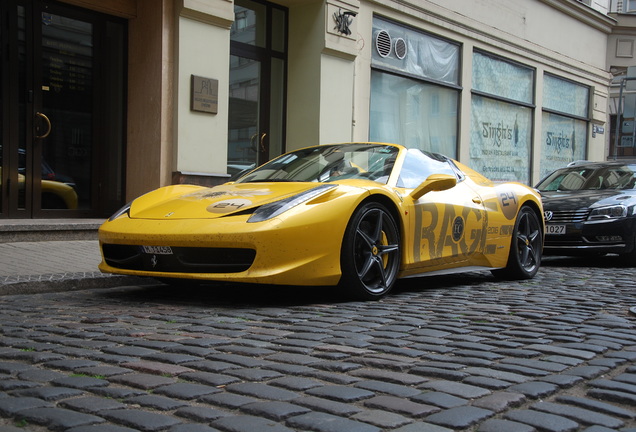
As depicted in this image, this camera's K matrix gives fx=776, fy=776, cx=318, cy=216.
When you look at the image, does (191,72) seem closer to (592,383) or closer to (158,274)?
(158,274)

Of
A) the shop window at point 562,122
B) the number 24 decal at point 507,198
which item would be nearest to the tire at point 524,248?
the number 24 decal at point 507,198

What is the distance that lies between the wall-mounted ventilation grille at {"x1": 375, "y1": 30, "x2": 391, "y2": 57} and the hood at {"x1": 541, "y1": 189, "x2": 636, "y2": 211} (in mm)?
5227

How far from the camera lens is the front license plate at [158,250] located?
514cm

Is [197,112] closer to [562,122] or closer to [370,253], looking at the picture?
[370,253]

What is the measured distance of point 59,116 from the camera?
9859 millimetres

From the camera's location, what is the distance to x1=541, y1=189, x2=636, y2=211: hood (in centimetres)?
915

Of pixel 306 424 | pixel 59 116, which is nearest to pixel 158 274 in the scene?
pixel 306 424

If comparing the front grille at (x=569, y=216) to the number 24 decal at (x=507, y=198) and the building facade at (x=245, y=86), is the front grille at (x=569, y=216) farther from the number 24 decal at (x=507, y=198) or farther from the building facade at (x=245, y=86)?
the building facade at (x=245, y=86)

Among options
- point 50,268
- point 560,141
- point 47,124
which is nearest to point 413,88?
point 560,141

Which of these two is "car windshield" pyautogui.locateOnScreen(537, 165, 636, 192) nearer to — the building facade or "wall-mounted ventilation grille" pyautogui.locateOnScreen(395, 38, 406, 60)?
the building facade

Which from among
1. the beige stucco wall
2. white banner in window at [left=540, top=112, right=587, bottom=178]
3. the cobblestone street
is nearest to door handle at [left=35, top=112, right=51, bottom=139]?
the beige stucco wall

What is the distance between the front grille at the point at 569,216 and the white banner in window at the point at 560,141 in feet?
34.2

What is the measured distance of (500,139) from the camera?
17750 mm

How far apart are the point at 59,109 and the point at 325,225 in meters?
5.96
